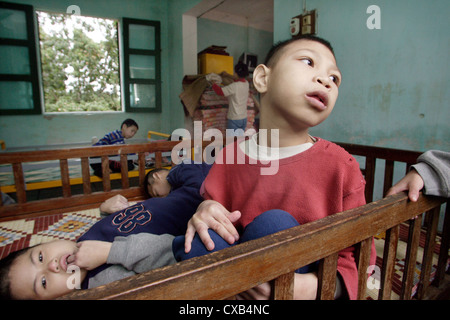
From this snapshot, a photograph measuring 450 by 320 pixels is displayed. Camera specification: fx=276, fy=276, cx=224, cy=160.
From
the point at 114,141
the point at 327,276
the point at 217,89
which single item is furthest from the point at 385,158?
the point at 217,89

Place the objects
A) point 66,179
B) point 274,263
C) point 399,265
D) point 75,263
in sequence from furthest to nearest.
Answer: point 66,179 < point 399,265 < point 75,263 < point 274,263

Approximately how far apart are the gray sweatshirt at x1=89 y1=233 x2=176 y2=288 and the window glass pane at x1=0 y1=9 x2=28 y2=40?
499 cm

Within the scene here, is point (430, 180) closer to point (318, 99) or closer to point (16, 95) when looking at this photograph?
point (318, 99)

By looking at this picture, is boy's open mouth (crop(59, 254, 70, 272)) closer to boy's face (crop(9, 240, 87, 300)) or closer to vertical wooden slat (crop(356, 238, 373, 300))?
boy's face (crop(9, 240, 87, 300))

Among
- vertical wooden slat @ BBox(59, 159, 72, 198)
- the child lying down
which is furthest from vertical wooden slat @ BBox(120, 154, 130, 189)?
the child lying down

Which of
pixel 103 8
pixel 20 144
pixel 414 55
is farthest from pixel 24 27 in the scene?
pixel 414 55

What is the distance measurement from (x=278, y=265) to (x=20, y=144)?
5.31m

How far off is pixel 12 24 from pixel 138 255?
16.7ft

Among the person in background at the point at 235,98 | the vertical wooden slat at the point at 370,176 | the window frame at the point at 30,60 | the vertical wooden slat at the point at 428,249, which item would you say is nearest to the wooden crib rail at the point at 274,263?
the vertical wooden slat at the point at 428,249

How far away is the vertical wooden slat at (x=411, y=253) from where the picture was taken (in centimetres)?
70

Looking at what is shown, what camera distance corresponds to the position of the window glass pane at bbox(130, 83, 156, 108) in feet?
16.7

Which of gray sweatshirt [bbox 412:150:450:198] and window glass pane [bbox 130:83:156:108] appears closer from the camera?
gray sweatshirt [bbox 412:150:450:198]

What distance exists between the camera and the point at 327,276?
1.55 feet
